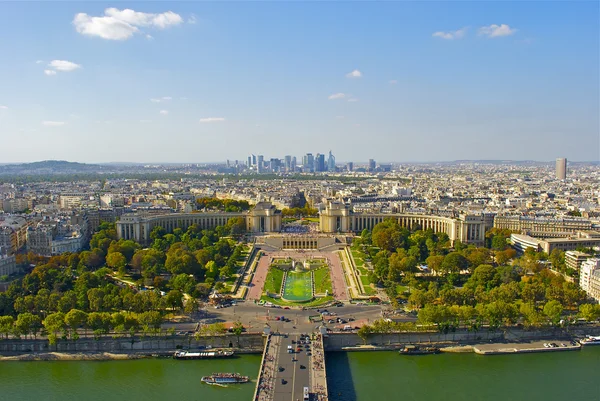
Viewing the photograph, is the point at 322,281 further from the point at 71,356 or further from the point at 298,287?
the point at 71,356

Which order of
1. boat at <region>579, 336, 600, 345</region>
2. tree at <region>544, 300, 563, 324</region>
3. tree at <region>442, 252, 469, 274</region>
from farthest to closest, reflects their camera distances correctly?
tree at <region>442, 252, 469, 274</region> → tree at <region>544, 300, 563, 324</region> → boat at <region>579, 336, 600, 345</region>

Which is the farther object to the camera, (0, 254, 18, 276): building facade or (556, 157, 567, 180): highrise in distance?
(556, 157, 567, 180): highrise in distance

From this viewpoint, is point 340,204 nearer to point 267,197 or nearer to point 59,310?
point 267,197

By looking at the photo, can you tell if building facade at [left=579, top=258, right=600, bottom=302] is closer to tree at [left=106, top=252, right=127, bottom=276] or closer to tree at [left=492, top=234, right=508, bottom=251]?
tree at [left=492, top=234, right=508, bottom=251]

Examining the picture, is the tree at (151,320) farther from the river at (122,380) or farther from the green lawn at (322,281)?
the green lawn at (322,281)

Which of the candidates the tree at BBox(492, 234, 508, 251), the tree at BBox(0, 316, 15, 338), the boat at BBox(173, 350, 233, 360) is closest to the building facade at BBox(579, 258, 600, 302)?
the tree at BBox(492, 234, 508, 251)

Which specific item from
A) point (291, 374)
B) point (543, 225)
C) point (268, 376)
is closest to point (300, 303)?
point (291, 374)

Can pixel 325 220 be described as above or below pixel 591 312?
above
